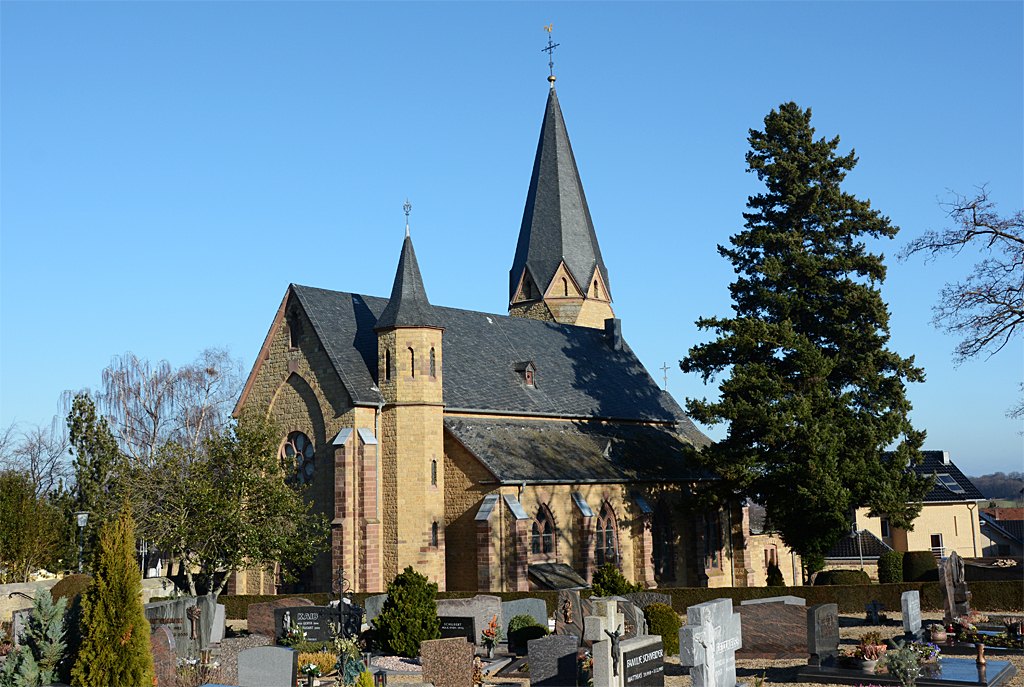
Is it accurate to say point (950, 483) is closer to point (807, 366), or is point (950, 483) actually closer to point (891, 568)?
point (891, 568)

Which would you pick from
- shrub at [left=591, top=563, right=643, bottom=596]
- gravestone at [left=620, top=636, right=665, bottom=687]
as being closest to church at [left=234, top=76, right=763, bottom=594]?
shrub at [left=591, top=563, right=643, bottom=596]

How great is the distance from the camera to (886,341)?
113 feet

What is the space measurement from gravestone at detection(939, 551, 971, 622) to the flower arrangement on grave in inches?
436

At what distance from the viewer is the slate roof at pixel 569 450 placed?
117ft

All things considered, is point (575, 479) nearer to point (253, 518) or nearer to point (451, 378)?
point (451, 378)

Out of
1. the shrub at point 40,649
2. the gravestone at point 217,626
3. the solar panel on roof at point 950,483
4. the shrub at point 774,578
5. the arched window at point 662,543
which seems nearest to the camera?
the shrub at point 40,649

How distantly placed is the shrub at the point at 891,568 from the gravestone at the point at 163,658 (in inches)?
1088

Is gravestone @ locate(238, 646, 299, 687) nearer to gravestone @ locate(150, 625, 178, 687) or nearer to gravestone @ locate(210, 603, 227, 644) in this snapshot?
gravestone @ locate(150, 625, 178, 687)

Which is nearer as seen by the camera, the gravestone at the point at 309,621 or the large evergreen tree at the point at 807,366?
the gravestone at the point at 309,621

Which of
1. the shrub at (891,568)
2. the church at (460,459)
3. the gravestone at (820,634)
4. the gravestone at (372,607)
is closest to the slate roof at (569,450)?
the church at (460,459)

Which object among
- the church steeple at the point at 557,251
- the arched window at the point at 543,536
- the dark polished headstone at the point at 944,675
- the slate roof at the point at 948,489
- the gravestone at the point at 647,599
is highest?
the church steeple at the point at 557,251

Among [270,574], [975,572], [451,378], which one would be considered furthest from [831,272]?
[270,574]

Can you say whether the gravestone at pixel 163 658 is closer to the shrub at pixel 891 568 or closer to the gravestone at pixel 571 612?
the gravestone at pixel 571 612

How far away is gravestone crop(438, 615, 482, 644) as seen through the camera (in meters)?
21.8
